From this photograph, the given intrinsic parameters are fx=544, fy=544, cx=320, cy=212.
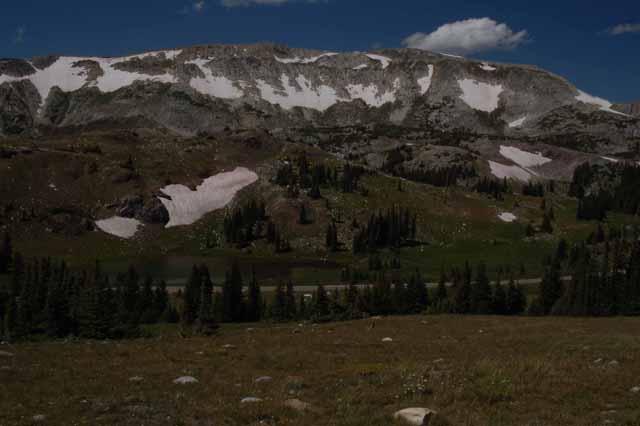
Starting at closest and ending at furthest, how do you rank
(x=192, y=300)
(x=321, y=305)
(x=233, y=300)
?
(x=321, y=305) < (x=233, y=300) < (x=192, y=300)

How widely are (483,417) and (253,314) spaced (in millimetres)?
65005

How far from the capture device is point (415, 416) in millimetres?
13438

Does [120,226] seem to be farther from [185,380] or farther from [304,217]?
[185,380]

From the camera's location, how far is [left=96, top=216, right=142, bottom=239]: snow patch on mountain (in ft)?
574

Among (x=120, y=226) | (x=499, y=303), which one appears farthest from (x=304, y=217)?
(x=499, y=303)

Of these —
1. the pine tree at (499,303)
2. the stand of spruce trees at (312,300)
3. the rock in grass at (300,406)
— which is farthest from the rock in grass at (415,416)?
the pine tree at (499,303)

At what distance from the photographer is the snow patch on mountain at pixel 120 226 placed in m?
175

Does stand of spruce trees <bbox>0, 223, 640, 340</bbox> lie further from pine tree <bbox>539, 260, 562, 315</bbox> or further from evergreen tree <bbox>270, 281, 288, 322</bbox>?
pine tree <bbox>539, 260, 562, 315</bbox>

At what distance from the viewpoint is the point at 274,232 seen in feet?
580

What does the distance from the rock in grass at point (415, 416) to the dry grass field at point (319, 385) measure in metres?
0.29

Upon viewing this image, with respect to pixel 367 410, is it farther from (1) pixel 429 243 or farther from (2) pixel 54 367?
(1) pixel 429 243

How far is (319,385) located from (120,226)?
172649 mm

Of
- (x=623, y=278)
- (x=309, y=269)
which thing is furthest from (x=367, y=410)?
(x=309, y=269)

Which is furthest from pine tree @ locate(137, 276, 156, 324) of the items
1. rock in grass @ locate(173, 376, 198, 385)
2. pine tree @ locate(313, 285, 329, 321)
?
rock in grass @ locate(173, 376, 198, 385)
